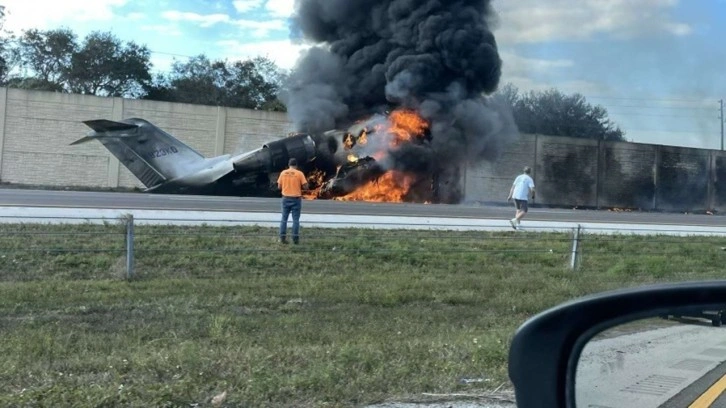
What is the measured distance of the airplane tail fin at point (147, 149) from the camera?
3909 centimetres

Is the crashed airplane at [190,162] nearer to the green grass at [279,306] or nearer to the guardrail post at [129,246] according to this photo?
the green grass at [279,306]

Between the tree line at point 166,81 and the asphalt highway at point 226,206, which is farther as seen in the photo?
the tree line at point 166,81

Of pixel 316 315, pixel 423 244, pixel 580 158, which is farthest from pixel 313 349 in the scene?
pixel 580 158

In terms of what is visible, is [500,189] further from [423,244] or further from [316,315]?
[316,315]

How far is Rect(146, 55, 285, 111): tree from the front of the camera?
206 feet

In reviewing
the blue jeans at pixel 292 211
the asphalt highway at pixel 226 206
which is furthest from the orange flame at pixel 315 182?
the blue jeans at pixel 292 211

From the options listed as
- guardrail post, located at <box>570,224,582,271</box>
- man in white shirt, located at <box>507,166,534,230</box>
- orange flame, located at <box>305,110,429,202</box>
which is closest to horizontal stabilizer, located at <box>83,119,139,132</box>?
orange flame, located at <box>305,110,429,202</box>

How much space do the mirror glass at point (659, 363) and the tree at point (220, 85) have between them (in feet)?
197

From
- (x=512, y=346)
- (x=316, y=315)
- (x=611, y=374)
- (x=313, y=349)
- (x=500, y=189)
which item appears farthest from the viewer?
(x=500, y=189)

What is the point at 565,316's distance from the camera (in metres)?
2.29

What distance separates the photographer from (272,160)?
39375 millimetres

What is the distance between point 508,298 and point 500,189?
3992cm

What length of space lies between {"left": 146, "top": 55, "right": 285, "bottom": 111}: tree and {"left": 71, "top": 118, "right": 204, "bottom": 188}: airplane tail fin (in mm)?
22589

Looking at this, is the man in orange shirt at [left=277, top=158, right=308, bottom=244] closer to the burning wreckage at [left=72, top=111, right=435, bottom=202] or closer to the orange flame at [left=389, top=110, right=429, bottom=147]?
the burning wreckage at [left=72, top=111, right=435, bottom=202]
